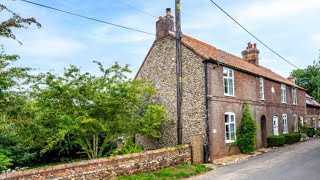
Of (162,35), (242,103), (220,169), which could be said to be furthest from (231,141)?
(162,35)

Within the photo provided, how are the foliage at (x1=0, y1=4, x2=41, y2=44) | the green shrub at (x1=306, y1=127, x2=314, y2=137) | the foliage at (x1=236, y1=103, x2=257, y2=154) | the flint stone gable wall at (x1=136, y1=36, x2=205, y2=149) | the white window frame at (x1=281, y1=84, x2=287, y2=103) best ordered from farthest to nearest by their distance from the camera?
the green shrub at (x1=306, y1=127, x2=314, y2=137) < the white window frame at (x1=281, y1=84, x2=287, y2=103) < the foliage at (x1=236, y1=103, x2=257, y2=154) < the flint stone gable wall at (x1=136, y1=36, x2=205, y2=149) < the foliage at (x1=0, y1=4, x2=41, y2=44)

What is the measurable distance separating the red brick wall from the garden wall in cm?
338

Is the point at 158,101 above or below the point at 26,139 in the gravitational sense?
above

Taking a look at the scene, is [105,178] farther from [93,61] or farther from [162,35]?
[162,35]

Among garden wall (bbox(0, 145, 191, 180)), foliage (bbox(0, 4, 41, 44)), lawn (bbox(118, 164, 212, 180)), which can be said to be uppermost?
foliage (bbox(0, 4, 41, 44))

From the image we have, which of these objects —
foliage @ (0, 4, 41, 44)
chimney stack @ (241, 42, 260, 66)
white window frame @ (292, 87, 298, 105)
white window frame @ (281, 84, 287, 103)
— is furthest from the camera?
white window frame @ (292, 87, 298, 105)

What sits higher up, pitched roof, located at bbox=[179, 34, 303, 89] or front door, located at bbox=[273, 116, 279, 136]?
pitched roof, located at bbox=[179, 34, 303, 89]

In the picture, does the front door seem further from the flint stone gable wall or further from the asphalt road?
the flint stone gable wall

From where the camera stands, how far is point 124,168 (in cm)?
1397

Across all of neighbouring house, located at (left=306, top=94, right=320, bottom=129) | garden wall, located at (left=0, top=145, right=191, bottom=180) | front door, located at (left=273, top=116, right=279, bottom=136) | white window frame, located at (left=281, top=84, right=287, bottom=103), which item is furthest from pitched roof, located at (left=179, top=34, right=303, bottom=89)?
neighbouring house, located at (left=306, top=94, right=320, bottom=129)

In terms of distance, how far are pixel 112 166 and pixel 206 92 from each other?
890cm

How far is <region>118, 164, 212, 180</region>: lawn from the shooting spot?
1383 cm

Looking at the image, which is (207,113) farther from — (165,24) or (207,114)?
(165,24)

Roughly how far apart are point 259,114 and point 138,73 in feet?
35.9
